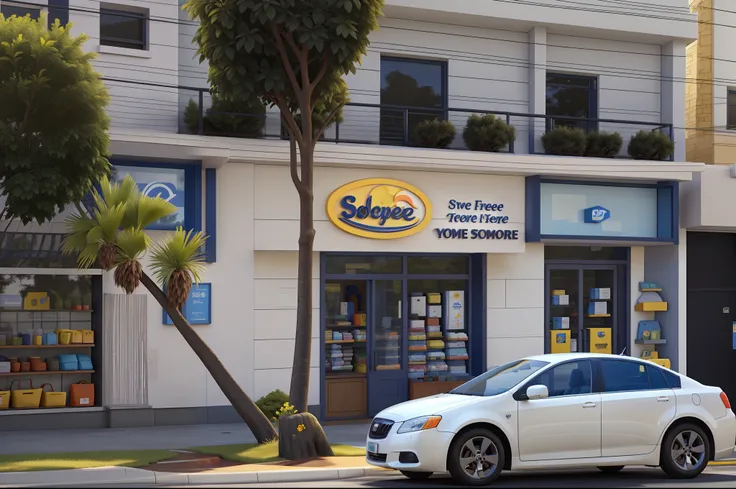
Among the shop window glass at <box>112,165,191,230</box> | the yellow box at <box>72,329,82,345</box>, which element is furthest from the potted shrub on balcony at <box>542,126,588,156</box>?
the yellow box at <box>72,329,82,345</box>

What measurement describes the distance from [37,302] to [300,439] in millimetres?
6296

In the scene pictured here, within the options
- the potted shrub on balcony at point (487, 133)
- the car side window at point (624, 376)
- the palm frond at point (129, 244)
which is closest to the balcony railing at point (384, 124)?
the potted shrub on balcony at point (487, 133)

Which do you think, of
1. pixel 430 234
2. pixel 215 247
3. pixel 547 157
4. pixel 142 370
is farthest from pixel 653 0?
pixel 142 370

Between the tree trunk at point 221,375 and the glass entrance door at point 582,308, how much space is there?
8758mm

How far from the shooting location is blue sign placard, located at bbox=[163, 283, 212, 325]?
17.5 m

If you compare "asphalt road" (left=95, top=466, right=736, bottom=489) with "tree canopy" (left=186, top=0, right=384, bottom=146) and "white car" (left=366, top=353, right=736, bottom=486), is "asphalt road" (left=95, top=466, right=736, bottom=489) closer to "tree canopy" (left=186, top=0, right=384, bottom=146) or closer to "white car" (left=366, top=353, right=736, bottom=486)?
"white car" (left=366, top=353, right=736, bottom=486)

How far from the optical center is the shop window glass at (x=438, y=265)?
65.6ft

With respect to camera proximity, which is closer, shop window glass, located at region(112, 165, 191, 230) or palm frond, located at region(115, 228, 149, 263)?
palm frond, located at region(115, 228, 149, 263)

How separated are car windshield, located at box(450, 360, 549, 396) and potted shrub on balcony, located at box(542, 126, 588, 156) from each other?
354 inches

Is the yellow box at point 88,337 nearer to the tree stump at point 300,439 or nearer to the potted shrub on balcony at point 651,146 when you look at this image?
the tree stump at point 300,439

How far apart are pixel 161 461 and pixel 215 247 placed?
18.2ft

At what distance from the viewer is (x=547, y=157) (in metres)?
20.1

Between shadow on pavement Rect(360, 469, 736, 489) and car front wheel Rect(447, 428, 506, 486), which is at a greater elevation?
car front wheel Rect(447, 428, 506, 486)

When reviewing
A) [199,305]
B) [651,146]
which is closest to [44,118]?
[199,305]
